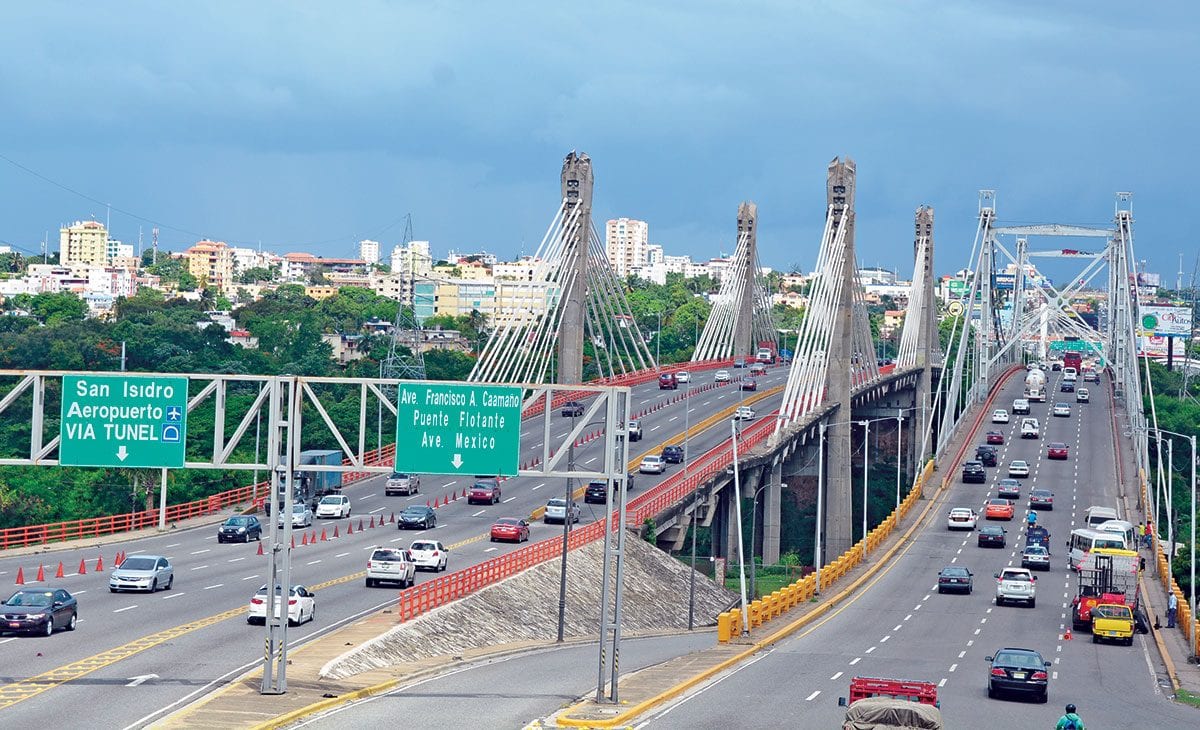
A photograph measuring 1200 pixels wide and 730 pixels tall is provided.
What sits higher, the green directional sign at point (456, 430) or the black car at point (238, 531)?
the green directional sign at point (456, 430)

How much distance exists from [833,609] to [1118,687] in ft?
61.3

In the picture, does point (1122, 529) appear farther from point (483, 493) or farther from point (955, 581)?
point (483, 493)

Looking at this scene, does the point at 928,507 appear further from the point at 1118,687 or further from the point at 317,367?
the point at 317,367

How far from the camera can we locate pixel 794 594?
60.9 metres

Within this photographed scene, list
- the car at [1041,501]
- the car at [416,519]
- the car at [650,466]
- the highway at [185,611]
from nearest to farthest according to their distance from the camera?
the highway at [185,611] < the car at [416,519] < the car at [650,466] < the car at [1041,501]

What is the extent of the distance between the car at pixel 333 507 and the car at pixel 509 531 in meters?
10.4

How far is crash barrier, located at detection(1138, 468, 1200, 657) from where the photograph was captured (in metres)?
53.4

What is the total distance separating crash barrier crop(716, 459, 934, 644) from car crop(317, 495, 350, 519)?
19.6 m

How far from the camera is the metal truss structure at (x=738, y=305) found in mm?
159875

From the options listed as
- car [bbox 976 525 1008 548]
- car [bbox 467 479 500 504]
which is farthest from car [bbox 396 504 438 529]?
car [bbox 976 525 1008 548]

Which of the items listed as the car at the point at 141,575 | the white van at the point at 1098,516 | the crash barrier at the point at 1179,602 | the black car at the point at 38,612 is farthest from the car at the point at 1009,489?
the black car at the point at 38,612

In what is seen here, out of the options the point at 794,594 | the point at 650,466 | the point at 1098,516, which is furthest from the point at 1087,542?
the point at 650,466

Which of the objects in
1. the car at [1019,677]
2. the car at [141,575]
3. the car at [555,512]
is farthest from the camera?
the car at [555,512]

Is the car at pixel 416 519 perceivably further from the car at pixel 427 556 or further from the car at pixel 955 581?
the car at pixel 955 581
